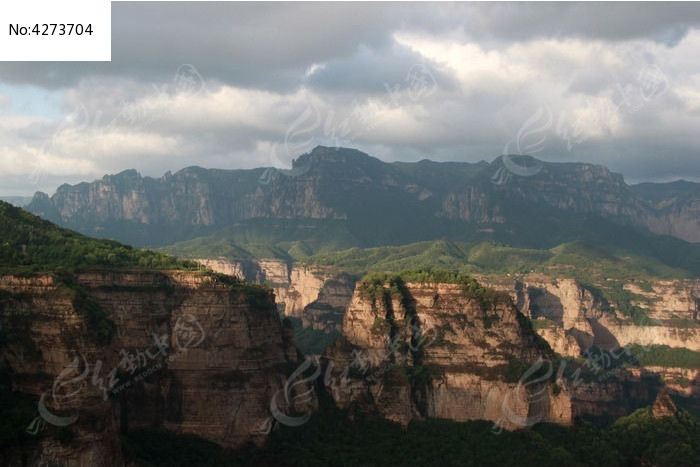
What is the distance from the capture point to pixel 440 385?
84125 mm

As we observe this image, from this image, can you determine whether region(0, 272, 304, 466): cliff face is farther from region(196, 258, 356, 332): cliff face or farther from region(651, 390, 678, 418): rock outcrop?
region(196, 258, 356, 332): cliff face

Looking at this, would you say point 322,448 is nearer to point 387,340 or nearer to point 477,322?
point 387,340

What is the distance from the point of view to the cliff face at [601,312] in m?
161

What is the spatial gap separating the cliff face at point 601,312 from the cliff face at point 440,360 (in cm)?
7258

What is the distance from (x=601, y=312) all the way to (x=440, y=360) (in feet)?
303

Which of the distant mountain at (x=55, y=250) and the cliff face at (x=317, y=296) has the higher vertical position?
the distant mountain at (x=55, y=250)

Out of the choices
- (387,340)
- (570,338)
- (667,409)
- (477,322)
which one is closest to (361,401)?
(387,340)

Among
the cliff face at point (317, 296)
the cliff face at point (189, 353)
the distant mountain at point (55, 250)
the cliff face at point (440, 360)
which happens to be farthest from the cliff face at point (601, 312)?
the cliff face at point (189, 353)

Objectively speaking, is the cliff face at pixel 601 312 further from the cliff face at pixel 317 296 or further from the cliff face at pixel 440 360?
the cliff face at pixel 440 360

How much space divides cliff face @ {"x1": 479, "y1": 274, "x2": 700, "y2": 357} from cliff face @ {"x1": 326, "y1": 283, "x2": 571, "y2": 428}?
72579 mm

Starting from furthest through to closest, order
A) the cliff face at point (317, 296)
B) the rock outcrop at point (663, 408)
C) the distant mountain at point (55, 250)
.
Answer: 1. the cliff face at point (317, 296)
2. the rock outcrop at point (663, 408)
3. the distant mountain at point (55, 250)

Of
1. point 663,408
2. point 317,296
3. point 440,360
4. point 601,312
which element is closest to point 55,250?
point 440,360

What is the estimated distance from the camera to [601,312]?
171375 millimetres

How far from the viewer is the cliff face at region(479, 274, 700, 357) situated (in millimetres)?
160875
